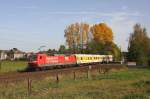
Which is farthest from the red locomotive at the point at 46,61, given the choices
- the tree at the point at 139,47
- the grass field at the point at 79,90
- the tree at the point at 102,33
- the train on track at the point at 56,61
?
the tree at the point at 102,33

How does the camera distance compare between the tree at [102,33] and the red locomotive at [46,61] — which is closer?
the red locomotive at [46,61]

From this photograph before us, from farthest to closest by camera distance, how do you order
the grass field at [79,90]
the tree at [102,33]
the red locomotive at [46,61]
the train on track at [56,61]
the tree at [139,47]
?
the tree at [102,33] < the tree at [139,47] < the train on track at [56,61] < the red locomotive at [46,61] < the grass field at [79,90]

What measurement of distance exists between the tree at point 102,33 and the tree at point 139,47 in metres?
6.79

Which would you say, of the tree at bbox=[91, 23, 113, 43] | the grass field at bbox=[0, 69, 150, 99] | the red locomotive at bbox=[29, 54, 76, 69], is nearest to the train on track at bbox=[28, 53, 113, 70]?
the red locomotive at bbox=[29, 54, 76, 69]

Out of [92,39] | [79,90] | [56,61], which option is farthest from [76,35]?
[79,90]

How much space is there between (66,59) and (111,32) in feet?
155

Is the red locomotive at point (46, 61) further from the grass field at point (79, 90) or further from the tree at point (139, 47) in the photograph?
the tree at point (139, 47)

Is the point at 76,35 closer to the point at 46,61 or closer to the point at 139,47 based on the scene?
the point at 139,47

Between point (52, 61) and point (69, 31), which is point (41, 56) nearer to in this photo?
point (52, 61)

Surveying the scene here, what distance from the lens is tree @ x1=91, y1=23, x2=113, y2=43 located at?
104750 mm

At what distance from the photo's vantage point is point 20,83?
24.9 metres

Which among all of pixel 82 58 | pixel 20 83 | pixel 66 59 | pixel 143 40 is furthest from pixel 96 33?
pixel 20 83

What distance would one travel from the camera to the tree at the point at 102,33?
10475cm

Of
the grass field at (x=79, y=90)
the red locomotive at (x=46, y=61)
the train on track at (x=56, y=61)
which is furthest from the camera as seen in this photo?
the train on track at (x=56, y=61)
